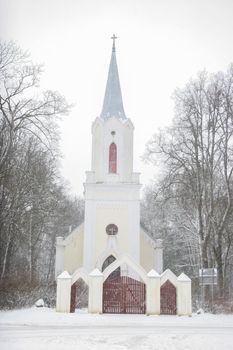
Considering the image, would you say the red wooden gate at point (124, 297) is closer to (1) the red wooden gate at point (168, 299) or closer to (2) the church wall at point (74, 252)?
(1) the red wooden gate at point (168, 299)

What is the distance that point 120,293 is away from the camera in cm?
1236

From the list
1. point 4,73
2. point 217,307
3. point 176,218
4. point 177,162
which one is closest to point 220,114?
point 177,162

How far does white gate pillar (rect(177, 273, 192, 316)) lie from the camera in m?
12.0

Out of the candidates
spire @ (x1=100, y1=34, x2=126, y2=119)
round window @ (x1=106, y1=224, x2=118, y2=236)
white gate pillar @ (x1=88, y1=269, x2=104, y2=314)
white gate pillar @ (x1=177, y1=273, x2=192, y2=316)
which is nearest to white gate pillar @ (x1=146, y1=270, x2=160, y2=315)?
white gate pillar @ (x1=177, y1=273, x2=192, y2=316)

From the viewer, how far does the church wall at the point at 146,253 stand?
20547mm

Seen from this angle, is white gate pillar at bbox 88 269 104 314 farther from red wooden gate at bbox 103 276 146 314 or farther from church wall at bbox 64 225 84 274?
church wall at bbox 64 225 84 274

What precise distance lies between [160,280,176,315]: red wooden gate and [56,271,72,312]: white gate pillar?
8.83 ft

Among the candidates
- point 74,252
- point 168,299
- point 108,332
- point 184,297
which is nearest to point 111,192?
point 74,252

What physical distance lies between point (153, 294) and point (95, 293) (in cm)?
163

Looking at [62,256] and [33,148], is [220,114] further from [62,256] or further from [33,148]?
[62,256]

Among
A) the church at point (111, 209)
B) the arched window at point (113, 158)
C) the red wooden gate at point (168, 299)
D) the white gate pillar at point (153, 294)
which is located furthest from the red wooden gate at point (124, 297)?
the arched window at point (113, 158)

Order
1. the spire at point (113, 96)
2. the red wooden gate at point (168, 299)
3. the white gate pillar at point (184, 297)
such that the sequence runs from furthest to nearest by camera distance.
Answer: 1. the spire at point (113, 96)
2. the red wooden gate at point (168, 299)
3. the white gate pillar at point (184, 297)

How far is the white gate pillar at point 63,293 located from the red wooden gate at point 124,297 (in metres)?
1.04

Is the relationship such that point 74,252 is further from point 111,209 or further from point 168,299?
point 168,299
